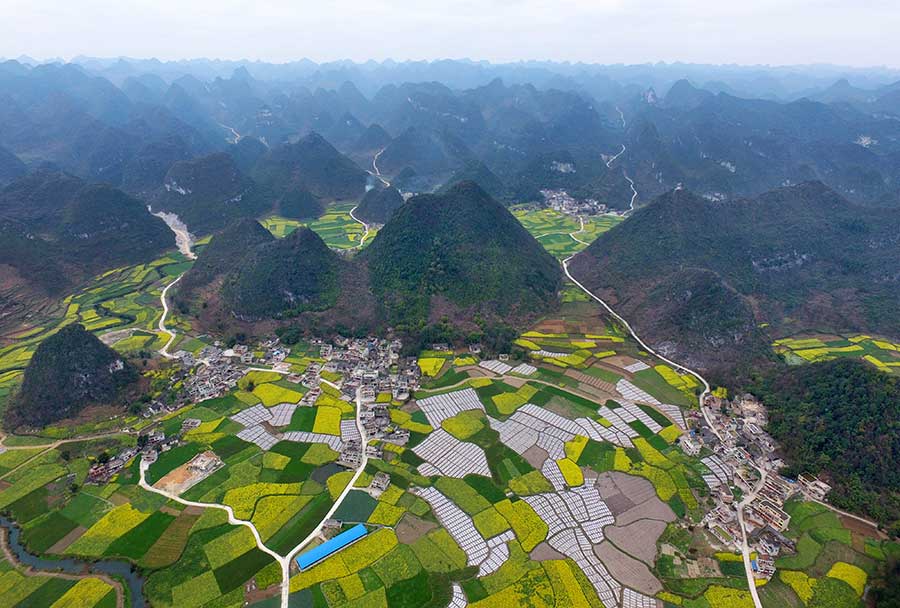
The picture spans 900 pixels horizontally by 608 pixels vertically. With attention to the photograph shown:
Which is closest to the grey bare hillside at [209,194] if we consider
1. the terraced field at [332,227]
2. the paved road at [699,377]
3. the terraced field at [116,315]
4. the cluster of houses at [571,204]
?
the terraced field at [332,227]

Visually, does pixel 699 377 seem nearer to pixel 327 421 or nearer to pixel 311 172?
pixel 327 421

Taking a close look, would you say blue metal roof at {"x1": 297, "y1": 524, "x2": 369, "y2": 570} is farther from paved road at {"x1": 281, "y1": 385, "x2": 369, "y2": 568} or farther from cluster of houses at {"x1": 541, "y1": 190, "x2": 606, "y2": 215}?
cluster of houses at {"x1": 541, "y1": 190, "x2": 606, "y2": 215}

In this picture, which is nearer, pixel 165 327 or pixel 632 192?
pixel 165 327

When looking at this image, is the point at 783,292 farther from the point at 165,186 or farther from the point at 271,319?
the point at 165,186

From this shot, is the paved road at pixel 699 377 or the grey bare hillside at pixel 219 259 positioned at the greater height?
the grey bare hillside at pixel 219 259

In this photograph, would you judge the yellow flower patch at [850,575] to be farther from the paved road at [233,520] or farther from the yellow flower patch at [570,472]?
the paved road at [233,520]

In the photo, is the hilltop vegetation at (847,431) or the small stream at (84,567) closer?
the small stream at (84,567)

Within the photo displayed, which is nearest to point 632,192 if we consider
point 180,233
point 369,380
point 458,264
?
point 458,264

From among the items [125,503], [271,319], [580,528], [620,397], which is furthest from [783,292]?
[125,503]
